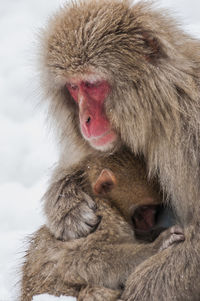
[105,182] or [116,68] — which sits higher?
[116,68]

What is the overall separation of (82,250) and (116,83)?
123cm

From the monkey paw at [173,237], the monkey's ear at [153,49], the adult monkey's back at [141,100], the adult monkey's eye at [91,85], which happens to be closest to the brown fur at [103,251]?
the monkey paw at [173,237]

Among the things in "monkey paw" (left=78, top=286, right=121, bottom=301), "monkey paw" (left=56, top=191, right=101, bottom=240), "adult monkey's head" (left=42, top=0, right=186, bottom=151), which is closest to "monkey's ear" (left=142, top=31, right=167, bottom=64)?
"adult monkey's head" (left=42, top=0, right=186, bottom=151)

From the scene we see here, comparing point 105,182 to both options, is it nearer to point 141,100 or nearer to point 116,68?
point 141,100

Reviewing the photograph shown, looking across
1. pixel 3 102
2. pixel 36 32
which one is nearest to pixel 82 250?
pixel 36 32

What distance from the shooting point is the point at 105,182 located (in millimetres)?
4621

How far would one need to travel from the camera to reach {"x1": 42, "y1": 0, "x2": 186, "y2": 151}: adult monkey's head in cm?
457

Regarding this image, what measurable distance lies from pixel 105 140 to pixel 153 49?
0.75m

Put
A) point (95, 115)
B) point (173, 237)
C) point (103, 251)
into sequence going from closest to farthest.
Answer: point (173, 237) < point (103, 251) < point (95, 115)

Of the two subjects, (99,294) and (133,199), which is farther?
(133,199)

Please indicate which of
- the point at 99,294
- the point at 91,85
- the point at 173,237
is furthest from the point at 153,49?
the point at 99,294

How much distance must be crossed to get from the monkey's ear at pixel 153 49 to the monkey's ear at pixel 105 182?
2.84ft

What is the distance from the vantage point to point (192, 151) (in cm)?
435

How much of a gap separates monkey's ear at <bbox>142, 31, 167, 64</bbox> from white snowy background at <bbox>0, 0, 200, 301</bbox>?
651mm
